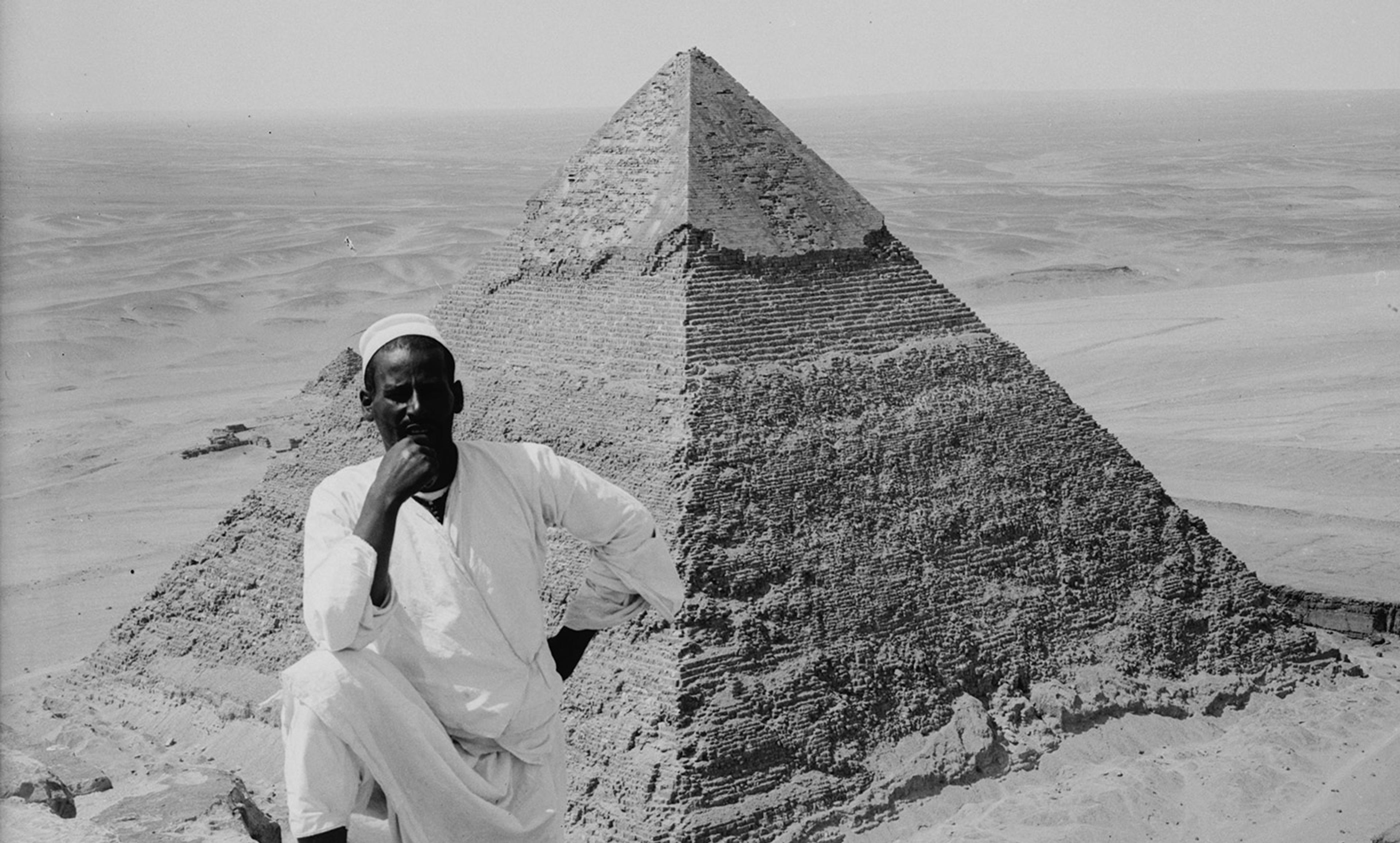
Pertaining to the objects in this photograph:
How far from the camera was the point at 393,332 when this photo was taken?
4359 millimetres

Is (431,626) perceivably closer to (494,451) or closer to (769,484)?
(494,451)

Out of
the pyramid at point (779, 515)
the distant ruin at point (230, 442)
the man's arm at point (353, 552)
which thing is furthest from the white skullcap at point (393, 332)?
the distant ruin at point (230, 442)

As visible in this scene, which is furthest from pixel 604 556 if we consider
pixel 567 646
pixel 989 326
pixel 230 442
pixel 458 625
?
pixel 989 326

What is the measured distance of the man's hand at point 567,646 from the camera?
4.70 m

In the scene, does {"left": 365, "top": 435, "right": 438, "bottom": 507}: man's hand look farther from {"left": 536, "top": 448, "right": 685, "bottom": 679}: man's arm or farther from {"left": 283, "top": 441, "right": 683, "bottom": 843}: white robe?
{"left": 536, "top": 448, "right": 685, "bottom": 679}: man's arm

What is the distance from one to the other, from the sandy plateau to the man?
10.7 inches

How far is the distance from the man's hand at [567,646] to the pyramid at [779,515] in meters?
7.38

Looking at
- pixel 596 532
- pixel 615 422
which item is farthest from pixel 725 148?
pixel 596 532

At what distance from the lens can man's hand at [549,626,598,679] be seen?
15.4ft

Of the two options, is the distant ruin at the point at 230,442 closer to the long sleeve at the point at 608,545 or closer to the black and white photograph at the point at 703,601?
the black and white photograph at the point at 703,601

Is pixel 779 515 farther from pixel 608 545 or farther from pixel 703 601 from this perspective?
pixel 608 545

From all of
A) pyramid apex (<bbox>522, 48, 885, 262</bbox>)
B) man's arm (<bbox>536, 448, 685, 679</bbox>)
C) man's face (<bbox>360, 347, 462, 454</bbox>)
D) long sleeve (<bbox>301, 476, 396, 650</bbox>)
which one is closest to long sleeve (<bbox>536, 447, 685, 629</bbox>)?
man's arm (<bbox>536, 448, 685, 679</bbox>)

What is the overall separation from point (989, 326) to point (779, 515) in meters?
39.6

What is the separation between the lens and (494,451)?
14.8ft
